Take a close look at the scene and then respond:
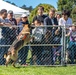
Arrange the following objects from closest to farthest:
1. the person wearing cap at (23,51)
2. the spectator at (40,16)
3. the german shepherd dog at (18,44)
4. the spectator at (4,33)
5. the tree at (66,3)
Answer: the german shepherd dog at (18,44), the spectator at (4,33), the person wearing cap at (23,51), the spectator at (40,16), the tree at (66,3)

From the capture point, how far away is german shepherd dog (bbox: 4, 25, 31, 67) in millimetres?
10398

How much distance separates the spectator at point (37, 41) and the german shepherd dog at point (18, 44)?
47 centimetres

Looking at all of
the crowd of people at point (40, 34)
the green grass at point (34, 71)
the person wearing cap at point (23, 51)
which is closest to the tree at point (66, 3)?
the crowd of people at point (40, 34)

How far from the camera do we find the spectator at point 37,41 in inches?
437

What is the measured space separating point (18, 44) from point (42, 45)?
1107 millimetres

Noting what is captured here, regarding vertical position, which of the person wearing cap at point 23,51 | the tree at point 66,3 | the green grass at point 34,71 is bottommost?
the green grass at point 34,71

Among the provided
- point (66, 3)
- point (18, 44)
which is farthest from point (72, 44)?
point (66, 3)

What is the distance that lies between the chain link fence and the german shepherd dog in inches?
16.5

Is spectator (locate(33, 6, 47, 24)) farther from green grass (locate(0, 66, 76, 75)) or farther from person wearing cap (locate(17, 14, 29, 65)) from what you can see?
green grass (locate(0, 66, 76, 75))

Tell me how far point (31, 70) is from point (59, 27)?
77.8 inches

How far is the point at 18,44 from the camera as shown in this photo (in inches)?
411

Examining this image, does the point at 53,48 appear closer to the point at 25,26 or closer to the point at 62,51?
the point at 62,51

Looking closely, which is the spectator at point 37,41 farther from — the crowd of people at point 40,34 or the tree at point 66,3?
the tree at point 66,3

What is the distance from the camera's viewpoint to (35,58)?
11266mm
